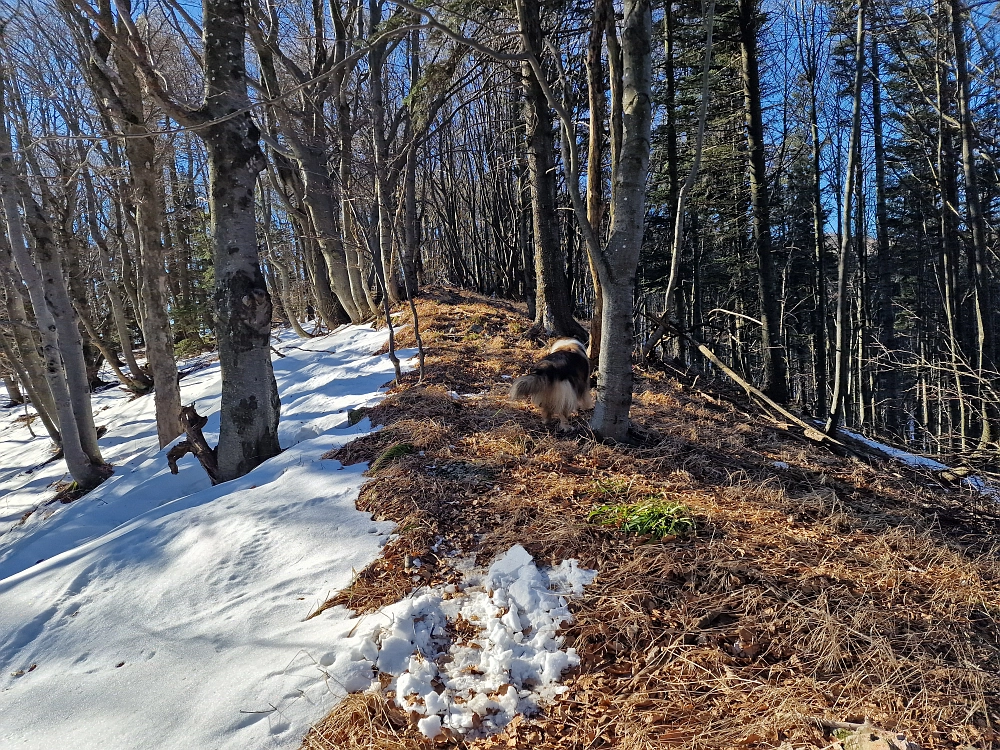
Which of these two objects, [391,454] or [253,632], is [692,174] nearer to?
[391,454]

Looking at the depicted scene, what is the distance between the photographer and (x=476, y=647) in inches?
89.3

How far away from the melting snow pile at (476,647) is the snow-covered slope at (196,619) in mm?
251

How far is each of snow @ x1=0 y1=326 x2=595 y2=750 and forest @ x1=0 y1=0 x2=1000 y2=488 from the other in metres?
1.60

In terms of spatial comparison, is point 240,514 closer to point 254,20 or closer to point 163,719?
point 163,719

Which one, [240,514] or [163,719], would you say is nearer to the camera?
[163,719]

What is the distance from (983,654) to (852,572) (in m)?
0.64

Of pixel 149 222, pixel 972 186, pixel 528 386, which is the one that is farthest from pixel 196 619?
pixel 972 186

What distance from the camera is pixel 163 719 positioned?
2055mm

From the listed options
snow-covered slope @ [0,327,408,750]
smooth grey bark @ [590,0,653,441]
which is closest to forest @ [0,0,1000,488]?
smooth grey bark @ [590,0,653,441]

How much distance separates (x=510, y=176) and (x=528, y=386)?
14004 mm

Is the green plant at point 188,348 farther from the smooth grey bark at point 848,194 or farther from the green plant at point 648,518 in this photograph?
the smooth grey bark at point 848,194

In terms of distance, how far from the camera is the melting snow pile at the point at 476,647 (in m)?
2.00

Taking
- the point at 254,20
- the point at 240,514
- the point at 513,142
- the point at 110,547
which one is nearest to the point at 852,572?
the point at 240,514

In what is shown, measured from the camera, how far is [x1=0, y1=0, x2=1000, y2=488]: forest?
15.5ft
